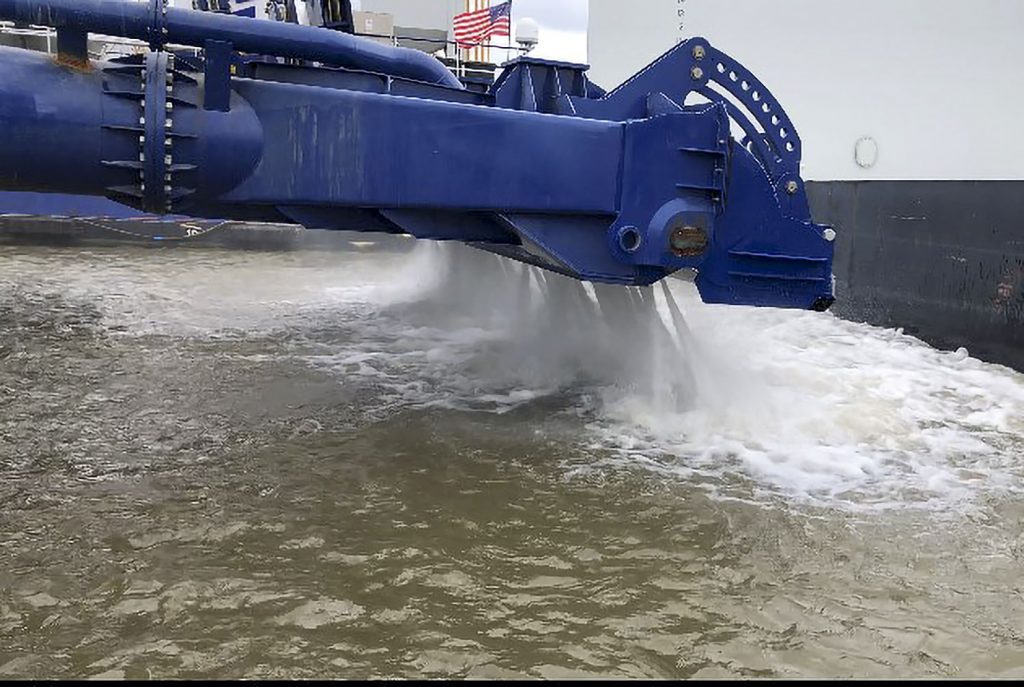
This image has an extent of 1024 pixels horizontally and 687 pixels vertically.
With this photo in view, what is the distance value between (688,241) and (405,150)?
1.28 metres

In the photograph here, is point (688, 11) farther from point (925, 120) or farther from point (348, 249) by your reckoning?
point (348, 249)

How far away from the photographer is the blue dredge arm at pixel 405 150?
320 cm

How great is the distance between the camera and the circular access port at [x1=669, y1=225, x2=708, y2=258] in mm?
3896

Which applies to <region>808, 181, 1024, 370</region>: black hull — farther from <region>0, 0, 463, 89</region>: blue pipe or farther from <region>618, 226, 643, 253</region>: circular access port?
<region>0, 0, 463, 89</region>: blue pipe

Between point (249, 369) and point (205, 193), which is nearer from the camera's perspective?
point (205, 193)

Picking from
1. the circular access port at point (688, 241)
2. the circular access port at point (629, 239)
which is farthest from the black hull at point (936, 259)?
the circular access port at point (629, 239)

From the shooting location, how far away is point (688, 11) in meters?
11.6

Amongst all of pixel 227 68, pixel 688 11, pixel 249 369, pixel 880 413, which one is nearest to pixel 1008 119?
pixel 688 11

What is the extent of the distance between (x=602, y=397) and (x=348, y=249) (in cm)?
956

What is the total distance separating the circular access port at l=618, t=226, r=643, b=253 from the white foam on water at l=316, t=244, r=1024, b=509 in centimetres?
94

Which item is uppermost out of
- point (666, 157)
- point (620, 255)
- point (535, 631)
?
point (666, 157)

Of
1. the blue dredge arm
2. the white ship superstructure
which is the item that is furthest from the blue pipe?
the white ship superstructure

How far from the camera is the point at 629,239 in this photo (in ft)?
12.9

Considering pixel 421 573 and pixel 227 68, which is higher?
pixel 227 68
